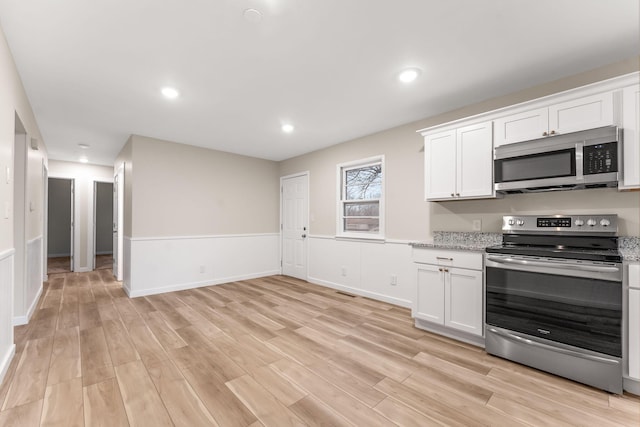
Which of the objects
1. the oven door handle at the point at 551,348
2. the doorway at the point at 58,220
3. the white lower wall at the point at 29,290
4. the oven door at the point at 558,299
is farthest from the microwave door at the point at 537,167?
the doorway at the point at 58,220

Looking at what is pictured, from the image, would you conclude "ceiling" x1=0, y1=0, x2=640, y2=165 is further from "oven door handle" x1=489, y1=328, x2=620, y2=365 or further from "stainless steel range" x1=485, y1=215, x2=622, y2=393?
"oven door handle" x1=489, y1=328, x2=620, y2=365

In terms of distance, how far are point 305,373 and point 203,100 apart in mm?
2934

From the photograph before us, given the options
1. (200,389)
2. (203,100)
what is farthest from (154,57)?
(200,389)

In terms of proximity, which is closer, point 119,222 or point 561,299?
point 561,299

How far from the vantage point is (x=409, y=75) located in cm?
256

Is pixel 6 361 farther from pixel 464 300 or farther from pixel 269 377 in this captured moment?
pixel 464 300

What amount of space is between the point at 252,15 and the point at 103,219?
10.2m

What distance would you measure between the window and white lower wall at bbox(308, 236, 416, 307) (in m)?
0.21

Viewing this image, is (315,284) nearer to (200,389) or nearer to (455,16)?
(200,389)

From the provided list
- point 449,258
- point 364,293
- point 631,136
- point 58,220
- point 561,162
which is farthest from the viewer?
point 58,220

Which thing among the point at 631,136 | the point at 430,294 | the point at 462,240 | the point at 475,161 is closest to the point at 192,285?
the point at 430,294

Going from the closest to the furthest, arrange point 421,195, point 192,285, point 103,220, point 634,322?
1. point 634,322
2. point 421,195
3. point 192,285
4. point 103,220

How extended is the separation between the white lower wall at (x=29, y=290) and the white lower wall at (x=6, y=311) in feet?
3.34

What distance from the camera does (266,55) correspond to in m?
2.29
